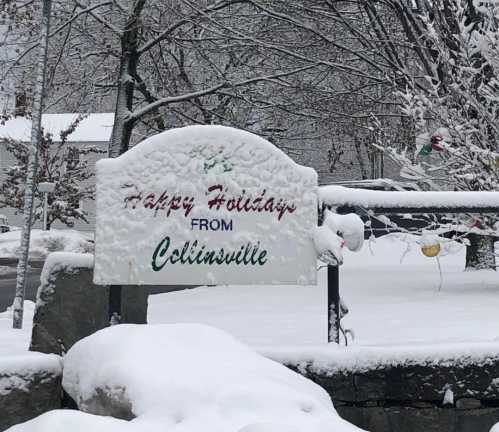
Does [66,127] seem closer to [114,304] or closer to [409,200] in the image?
[114,304]

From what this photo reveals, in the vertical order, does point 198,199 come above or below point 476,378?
above

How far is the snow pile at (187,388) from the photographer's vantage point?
219cm

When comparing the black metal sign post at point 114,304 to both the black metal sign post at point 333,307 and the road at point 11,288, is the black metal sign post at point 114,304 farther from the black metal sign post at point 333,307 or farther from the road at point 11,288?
the road at point 11,288

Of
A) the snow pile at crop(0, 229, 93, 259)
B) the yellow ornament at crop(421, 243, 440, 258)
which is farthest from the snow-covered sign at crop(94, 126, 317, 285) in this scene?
the snow pile at crop(0, 229, 93, 259)

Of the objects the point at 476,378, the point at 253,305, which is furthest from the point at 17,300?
the point at 476,378

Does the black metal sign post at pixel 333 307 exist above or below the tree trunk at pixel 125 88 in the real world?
below

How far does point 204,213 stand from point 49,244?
21256 mm

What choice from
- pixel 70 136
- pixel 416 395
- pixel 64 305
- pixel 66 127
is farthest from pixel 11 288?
pixel 66 127

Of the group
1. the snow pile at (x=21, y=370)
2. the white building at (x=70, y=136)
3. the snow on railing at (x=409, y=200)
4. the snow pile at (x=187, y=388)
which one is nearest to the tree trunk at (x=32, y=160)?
the snow pile at (x=21, y=370)

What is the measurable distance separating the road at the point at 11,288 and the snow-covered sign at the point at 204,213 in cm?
730

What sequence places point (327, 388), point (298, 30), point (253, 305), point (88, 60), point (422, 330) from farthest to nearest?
point (88, 60) < point (298, 30) < point (253, 305) < point (422, 330) < point (327, 388)

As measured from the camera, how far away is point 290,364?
3.65 m

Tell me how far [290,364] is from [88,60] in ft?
35.8

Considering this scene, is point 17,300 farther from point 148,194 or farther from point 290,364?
point 290,364
